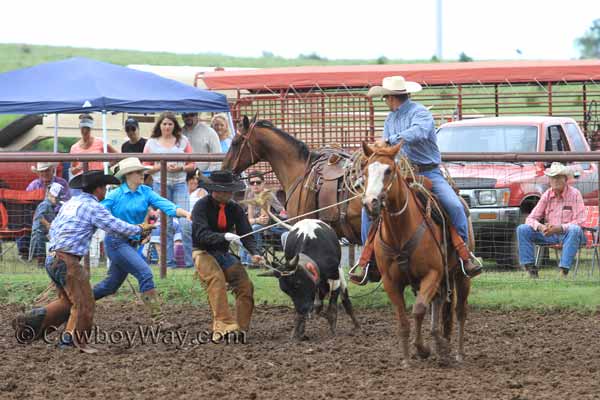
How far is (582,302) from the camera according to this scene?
1127 centimetres

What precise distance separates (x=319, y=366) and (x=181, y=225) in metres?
4.85

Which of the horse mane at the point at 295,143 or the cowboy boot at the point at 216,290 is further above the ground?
the horse mane at the point at 295,143

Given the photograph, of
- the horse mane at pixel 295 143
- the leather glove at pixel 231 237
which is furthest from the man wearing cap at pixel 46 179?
the leather glove at pixel 231 237

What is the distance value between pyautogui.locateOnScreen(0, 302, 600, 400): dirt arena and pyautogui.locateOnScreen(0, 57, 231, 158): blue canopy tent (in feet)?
13.6

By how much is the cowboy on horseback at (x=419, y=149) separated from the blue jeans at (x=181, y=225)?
388 cm

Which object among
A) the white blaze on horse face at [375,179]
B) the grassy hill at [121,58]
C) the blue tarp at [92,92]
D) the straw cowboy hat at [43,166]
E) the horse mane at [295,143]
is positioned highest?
the grassy hill at [121,58]

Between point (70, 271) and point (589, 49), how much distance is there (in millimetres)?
99991

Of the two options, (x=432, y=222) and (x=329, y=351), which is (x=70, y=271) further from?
(x=432, y=222)

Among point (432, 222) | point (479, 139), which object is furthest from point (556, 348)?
point (479, 139)

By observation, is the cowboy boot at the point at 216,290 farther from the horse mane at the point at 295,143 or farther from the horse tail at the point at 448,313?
the horse tail at the point at 448,313

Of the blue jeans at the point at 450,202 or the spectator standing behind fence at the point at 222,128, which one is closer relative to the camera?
the blue jeans at the point at 450,202

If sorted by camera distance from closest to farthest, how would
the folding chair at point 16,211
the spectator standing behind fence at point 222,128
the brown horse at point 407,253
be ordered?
the brown horse at point 407,253 → the folding chair at point 16,211 → the spectator standing behind fence at point 222,128

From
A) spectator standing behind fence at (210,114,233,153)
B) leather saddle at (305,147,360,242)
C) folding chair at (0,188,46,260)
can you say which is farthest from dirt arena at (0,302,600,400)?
spectator standing behind fence at (210,114,233,153)

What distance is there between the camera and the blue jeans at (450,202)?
883 cm
